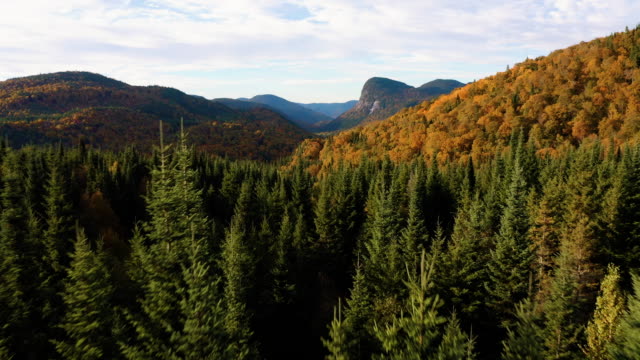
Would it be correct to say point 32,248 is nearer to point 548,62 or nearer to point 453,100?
point 453,100

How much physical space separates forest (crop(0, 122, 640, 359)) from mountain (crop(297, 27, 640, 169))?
49273 mm

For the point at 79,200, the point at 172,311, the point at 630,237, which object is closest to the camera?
the point at 172,311

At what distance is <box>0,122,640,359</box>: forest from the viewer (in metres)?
12.8

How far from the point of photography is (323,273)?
48406 mm

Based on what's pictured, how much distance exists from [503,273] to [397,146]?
373ft

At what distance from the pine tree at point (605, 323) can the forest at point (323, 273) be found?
0.11 m

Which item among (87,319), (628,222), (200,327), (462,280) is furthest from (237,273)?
(628,222)

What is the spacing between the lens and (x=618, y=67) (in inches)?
4791

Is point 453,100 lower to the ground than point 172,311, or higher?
higher

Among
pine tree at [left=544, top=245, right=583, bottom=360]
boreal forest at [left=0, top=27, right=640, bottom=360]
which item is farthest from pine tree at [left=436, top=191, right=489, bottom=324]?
pine tree at [left=544, top=245, right=583, bottom=360]

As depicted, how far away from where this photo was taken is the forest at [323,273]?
12844mm

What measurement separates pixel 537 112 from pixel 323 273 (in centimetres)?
10957

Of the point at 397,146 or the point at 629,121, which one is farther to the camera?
the point at 397,146

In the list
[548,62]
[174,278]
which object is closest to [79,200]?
[174,278]
